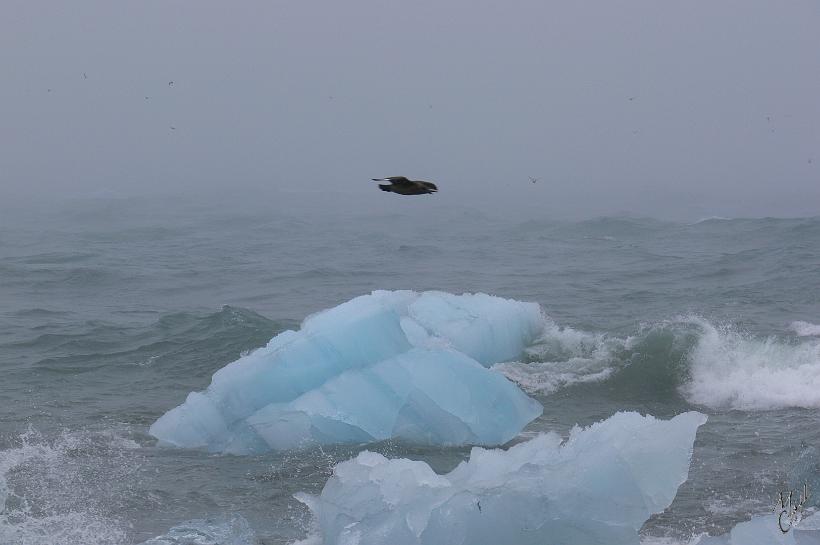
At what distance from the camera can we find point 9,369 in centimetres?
1454

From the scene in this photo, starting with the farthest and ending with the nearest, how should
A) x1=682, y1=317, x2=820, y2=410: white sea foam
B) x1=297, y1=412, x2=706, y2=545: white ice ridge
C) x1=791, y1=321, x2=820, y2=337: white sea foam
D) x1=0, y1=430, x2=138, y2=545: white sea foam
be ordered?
x1=791, y1=321, x2=820, y2=337: white sea foam
x1=682, y1=317, x2=820, y2=410: white sea foam
x1=0, y1=430, x2=138, y2=545: white sea foam
x1=297, y1=412, x2=706, y2=545: white ice ridge

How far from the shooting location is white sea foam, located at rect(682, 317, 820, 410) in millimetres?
13078

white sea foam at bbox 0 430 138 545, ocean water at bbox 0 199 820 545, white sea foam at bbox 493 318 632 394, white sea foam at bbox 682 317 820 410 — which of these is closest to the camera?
white sea foam at bbox 0 430 138 545

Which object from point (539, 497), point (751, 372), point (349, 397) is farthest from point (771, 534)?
point (751, 372)

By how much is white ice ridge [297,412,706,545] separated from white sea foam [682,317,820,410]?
5821 millimetres

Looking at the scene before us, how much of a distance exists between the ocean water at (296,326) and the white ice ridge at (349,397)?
345 millimetres

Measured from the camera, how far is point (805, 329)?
54.4 feet

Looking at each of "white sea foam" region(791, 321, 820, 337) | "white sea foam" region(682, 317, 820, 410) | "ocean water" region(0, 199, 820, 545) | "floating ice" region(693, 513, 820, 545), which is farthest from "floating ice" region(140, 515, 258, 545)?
"white sea foam" region(791, 321, 820, 337)

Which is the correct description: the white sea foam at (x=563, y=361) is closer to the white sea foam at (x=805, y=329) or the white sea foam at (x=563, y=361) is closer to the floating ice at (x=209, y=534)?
the white sea foam at (x=805, y=329)

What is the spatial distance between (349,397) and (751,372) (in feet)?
21.6

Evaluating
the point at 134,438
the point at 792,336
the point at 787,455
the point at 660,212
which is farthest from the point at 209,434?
the point at 660,212

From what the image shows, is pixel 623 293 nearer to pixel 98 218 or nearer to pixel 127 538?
pixel 127 538

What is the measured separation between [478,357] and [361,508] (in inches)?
250

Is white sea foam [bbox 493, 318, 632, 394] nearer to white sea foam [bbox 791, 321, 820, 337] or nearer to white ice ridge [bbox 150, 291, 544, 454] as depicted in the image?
white ice ridge [bbox 150, 291, 544, 454]
